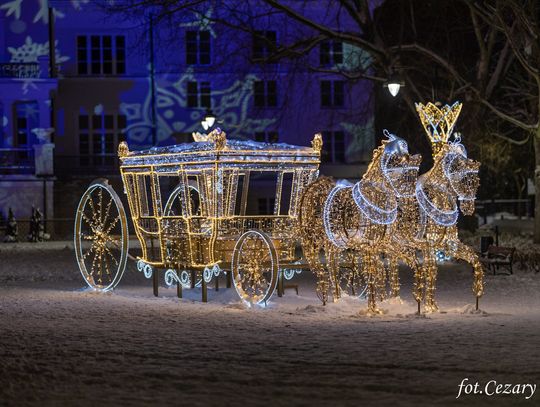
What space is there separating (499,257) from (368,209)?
8.39 metres

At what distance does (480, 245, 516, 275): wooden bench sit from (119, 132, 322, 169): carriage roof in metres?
5.91

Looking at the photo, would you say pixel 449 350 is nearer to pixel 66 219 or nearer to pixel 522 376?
pixel 522 376

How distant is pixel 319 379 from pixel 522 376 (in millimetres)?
1987

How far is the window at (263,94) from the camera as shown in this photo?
43.5 m

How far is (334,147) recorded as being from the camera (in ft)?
144

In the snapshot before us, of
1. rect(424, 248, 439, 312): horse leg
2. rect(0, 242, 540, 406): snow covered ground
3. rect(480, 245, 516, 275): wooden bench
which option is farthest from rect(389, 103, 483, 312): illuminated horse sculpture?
rect(480, 245, 516, 275): wooden bench

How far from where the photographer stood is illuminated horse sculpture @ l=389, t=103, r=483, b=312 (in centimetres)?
1375

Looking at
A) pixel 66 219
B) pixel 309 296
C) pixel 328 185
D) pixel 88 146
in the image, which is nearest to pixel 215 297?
pixel 309 296

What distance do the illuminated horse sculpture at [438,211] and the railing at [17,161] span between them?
92.3 feet

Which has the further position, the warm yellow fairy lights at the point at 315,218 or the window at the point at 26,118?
the window at the point at 26,118

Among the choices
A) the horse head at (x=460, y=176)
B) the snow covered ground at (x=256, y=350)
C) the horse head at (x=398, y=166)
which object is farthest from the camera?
the horse head at (x=398, y=166)

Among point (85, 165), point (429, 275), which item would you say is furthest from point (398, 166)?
point (85, 165)

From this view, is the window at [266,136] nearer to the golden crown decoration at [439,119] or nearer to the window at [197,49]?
the window at [197,49]

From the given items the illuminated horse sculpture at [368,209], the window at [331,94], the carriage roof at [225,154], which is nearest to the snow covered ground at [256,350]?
the illuminated horse sculpture at [368,209]
